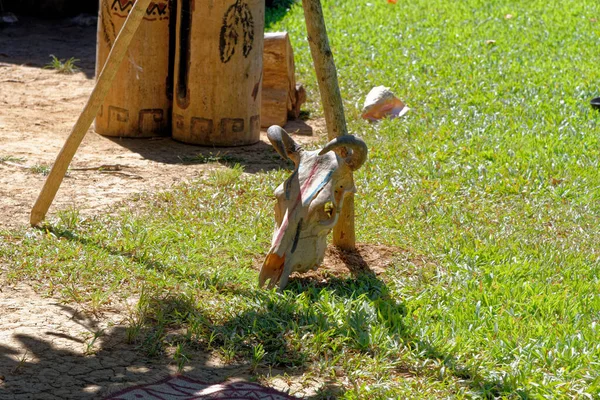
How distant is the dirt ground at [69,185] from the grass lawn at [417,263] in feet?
0.42

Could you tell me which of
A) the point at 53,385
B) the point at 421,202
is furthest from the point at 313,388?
the point at 421,202

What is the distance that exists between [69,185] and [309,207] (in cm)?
232

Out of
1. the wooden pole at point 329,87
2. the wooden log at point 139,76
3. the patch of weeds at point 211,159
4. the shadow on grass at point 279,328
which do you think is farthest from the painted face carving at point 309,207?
the wooden log at point 139,76

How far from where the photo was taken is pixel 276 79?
759cm

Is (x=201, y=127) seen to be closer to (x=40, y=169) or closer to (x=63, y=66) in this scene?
Answer: (x=40, y=169)

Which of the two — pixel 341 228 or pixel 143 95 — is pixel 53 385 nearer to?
pixel 341 228

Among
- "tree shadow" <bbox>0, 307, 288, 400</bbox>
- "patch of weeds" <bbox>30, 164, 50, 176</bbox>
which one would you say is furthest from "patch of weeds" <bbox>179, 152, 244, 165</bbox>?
"tree shadow" <bbox>0, 307, 288, 400</bbox>

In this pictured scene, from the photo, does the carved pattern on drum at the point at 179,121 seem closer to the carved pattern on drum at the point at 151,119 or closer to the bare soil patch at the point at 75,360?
the carved pattern on drum at the point at 151,119

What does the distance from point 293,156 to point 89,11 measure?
8.66 meters

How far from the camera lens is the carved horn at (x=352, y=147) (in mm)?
4195

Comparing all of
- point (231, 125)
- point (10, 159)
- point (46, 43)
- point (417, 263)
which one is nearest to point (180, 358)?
point (417, 263)

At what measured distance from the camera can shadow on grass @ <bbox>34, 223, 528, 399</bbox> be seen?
348 cm

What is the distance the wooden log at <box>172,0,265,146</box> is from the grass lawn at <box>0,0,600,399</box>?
0.86 meters

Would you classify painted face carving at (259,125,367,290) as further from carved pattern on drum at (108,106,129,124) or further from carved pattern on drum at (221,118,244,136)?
carved pattern on drum at (108,106,129,124)
